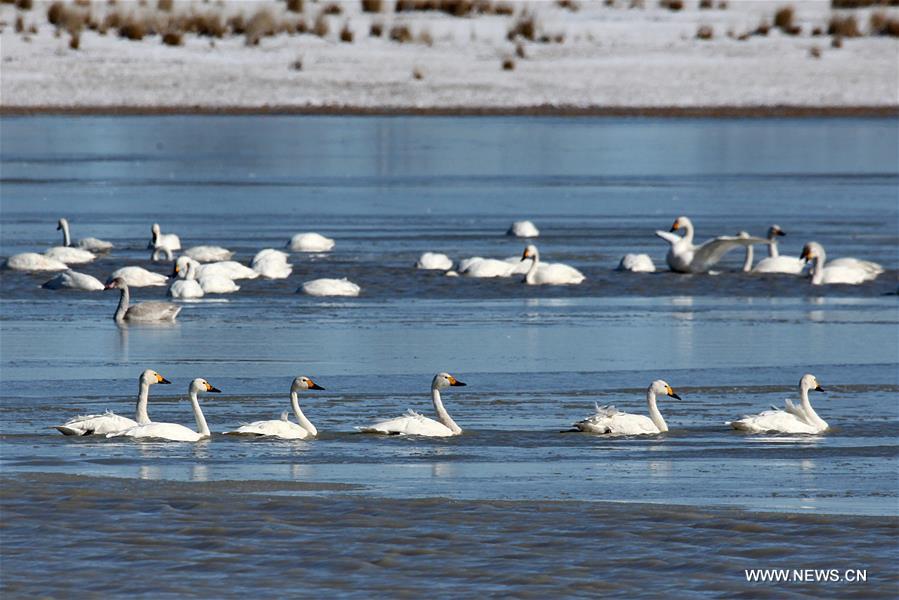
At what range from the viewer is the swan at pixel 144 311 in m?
14.6

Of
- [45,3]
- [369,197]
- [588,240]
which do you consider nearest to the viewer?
[588,240]

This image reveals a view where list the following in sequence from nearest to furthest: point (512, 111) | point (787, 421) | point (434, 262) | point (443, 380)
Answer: point (787, 421) → point (443, 380) → point (434, 262) → point (512, 111)

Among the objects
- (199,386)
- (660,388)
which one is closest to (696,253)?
(660,388)

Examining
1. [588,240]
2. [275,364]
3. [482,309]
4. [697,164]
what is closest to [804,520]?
[275,364]

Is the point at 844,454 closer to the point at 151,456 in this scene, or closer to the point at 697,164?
the point at 151,456

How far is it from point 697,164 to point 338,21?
15585 mm

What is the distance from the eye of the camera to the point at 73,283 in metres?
16.4

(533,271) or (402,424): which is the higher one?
(402,424)

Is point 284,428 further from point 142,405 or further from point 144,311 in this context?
point 144,311

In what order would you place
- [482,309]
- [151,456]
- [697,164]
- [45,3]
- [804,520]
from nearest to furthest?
[804,520] → [151,456] → [482,309] → [697,164] → [45,3]

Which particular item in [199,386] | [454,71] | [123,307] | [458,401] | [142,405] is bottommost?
[123,307]

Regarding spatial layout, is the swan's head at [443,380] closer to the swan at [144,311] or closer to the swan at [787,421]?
the swan at [787,421]

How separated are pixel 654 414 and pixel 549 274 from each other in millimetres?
6479

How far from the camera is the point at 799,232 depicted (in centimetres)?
2128
